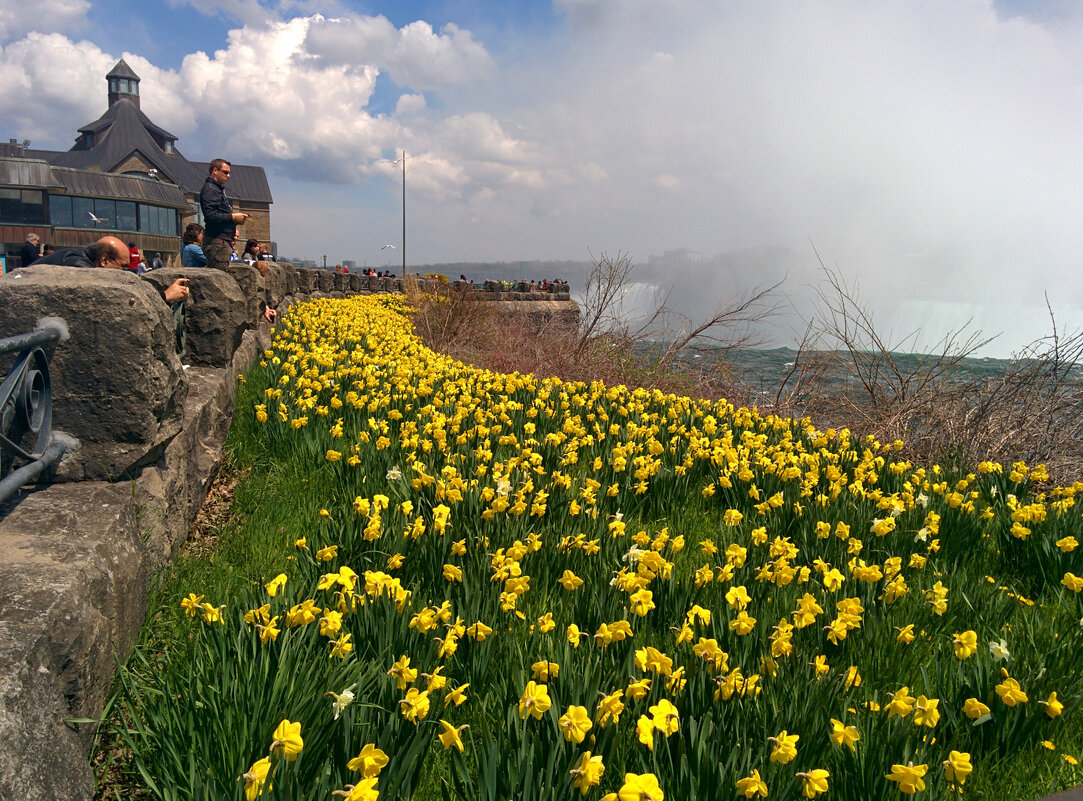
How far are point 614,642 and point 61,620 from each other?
1.50 metres

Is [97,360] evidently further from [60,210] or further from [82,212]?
[60,210]

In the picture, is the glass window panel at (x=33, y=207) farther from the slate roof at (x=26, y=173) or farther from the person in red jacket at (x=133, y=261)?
the person in red jacket at (x=133, y=261)

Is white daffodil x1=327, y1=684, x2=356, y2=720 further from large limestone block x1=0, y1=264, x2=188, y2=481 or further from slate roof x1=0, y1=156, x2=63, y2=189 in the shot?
slate roof x1=0, y1=156, x2=63, y2=189

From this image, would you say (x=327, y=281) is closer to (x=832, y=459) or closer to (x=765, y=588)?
(x=832, y=459)

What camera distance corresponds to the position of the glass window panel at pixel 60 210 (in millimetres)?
44688

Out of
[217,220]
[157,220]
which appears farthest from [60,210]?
[217,220]

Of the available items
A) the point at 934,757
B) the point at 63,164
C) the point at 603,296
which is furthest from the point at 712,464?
the point at 63,164

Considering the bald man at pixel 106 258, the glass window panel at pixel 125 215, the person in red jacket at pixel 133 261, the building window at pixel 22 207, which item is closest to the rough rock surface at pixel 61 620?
the bald man at pixel 106 258

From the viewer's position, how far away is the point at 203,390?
162 inches

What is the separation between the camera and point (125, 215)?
47.2 metres

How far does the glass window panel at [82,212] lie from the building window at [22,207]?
5.48 feet

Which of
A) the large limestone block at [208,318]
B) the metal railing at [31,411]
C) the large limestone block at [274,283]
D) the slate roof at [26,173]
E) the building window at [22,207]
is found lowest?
the metal railing at [31,411]

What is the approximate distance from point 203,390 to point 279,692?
108 inches

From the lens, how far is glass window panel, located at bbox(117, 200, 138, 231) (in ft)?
154
